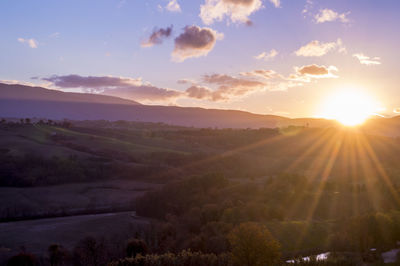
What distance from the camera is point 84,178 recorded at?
1457 inches

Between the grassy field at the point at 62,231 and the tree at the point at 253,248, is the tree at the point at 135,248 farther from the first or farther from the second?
the tree at the point at 253,248

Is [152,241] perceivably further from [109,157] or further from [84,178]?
[109,157]

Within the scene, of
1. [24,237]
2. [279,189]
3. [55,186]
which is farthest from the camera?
[55,186]

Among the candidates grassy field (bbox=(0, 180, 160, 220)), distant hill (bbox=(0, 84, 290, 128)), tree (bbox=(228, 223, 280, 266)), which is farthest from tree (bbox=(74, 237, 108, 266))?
distant hill (bbox=(0, 84, 290, 128))

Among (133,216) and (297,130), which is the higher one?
(297,130)

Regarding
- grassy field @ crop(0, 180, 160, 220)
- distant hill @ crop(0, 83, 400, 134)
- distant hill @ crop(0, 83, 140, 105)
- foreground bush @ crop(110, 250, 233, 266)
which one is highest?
distant hill @ crop(0, 83, 140, 105)

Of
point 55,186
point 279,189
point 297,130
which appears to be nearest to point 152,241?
point 279,189

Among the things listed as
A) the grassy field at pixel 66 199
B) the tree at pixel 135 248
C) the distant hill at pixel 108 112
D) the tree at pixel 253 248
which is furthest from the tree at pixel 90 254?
the distant hill at pixel 108 112

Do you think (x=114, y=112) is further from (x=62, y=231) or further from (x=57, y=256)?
(x=57, y=256)

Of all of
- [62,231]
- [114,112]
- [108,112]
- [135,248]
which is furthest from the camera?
[114,112]

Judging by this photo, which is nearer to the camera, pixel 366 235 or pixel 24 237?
pixel 366 235

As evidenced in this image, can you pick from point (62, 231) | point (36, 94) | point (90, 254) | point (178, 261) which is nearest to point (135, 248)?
point (90, 254)

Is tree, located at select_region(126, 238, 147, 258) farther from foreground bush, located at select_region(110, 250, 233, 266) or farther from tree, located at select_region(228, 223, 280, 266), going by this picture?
tree, located at select_region(228, 223, 280, 266)

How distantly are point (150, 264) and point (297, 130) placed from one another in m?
72.4
